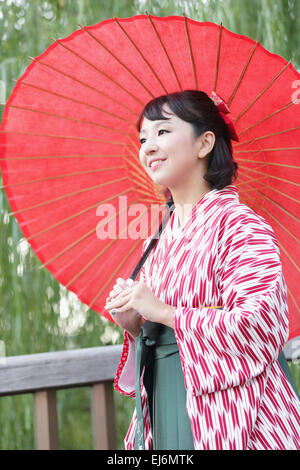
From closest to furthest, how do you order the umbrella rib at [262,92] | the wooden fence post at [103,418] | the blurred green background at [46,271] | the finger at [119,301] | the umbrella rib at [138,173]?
the finger at [119,301] < the umbrella rib at [262,92] < the umbrella rib at [138,173] < the wooden fence post at [103,418] < the blurred green background at [46,271]

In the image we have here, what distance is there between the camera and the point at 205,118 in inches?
52.8

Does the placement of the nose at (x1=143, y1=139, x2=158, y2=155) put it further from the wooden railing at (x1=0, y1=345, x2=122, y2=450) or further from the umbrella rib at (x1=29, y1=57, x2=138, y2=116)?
the wooden railing at (x1=0, y1=345, x2=122, y2=450)

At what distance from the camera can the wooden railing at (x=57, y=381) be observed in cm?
153

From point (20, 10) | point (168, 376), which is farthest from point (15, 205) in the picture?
point (20, 10)

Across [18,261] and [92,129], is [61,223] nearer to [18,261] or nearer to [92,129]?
[92,129]

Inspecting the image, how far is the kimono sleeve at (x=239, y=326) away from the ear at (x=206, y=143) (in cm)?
31

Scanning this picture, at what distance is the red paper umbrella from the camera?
4.23ft

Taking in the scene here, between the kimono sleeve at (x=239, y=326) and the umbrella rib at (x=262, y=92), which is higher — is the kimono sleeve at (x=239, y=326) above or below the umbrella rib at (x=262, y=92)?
below

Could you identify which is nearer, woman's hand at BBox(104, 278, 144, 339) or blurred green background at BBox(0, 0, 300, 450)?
woman's hand at BBox(104, 278, 144, 339)

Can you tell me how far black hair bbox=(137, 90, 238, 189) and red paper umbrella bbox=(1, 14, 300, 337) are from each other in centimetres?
4

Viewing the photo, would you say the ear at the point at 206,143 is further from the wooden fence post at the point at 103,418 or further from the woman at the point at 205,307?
the wooden fence post at the point at 103,418

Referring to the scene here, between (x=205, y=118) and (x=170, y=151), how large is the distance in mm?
127

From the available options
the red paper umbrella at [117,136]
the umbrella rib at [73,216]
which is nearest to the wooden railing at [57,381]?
the red paper umbrella at [117,136]
